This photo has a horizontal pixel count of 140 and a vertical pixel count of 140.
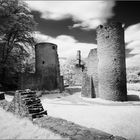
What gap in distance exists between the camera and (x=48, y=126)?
12.9ft

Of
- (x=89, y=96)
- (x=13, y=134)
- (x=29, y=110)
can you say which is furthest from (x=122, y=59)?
(x=13, y=134)

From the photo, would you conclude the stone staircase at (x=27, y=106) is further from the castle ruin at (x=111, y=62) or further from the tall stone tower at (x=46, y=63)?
the tall stone tower at (x=46, y=63)

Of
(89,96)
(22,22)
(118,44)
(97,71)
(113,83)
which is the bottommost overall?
(89,96)

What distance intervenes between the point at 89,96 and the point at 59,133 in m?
10.1

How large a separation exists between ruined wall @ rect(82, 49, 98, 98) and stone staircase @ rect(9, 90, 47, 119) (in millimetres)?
8438

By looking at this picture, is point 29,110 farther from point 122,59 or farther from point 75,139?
point 122,59

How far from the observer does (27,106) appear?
512cm

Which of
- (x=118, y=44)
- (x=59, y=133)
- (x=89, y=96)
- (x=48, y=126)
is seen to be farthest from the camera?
(x=89, y=96)

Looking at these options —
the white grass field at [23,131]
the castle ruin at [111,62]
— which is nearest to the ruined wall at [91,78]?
the castle ruin at [111,62]

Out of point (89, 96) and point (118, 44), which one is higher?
point (118, 44)

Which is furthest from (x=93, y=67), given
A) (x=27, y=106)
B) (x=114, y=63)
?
(x=27, y=106)

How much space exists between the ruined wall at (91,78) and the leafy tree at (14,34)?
8.69 m

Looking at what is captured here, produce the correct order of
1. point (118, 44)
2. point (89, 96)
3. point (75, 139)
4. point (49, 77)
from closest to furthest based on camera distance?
1. point (75, 139)
2. point (118, 44)
3. point (89, 96)
4. point (49, 77)

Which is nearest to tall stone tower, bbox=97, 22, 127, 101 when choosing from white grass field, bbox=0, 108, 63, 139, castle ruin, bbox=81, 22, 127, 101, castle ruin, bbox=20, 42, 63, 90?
castle ruin, bbox=81, 22, 127, 101
